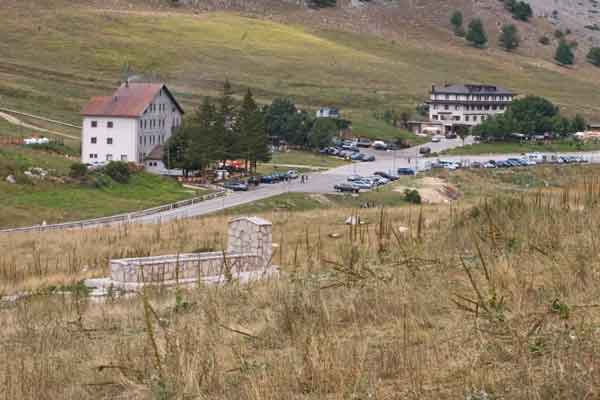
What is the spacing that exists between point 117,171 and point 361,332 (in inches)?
2041

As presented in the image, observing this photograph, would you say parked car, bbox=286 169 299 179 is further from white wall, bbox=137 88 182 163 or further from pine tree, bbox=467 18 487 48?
pine tree, bbox=467 18 487 48

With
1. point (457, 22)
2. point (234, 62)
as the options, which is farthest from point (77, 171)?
point (457, 22)

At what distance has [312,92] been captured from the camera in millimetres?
118625

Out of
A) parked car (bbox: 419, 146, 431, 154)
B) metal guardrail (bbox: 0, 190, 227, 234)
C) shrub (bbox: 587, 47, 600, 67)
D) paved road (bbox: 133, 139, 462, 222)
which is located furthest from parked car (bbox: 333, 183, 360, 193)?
shrub (bbox: 587, 47, 600, 67)

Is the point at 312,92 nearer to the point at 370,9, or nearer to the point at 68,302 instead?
the point at 370,9

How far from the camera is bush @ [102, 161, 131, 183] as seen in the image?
58.7 m

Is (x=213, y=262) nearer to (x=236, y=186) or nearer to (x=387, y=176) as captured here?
(x=236, y=186)

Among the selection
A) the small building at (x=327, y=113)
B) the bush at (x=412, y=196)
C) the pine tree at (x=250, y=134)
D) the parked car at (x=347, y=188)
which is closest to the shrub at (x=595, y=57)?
the small building at (x=327, y=113)

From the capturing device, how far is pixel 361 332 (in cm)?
846

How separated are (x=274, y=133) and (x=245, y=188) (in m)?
26.1

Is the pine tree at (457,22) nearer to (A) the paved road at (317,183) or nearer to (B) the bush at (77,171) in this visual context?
(A) the paved road at (317,183)

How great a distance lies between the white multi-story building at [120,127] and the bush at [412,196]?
1851cm

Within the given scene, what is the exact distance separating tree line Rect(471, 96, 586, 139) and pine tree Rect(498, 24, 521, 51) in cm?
7570

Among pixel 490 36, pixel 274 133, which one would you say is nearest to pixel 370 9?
pixel 490 36
